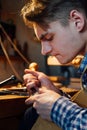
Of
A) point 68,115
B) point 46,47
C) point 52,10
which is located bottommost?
point 68,115

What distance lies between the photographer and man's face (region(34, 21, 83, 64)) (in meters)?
0.76

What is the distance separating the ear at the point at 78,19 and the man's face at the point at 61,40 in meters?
0.01

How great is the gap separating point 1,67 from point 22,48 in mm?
251

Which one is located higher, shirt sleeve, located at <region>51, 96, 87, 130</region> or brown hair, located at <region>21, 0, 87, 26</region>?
brown hair, located at <region>21, 0, 87, 26</region>

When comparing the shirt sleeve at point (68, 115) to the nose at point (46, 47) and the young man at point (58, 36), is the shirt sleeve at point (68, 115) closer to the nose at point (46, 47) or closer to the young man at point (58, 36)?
the young man at point (58, 36)

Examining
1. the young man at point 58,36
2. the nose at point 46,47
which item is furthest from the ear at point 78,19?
the nose at point 46,47

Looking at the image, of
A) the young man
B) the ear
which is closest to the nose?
the young man

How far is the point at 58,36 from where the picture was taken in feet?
2.54

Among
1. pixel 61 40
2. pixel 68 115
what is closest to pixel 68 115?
pixel 68 115

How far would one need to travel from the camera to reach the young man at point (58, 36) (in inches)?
27.5

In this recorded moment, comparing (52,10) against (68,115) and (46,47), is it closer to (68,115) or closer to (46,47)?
(46,47)

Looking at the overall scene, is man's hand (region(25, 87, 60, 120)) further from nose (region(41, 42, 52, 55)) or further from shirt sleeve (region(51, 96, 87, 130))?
nose (region(41, 42, 52, 55))

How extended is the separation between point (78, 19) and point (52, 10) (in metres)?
0.08

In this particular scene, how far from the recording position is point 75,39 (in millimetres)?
760
